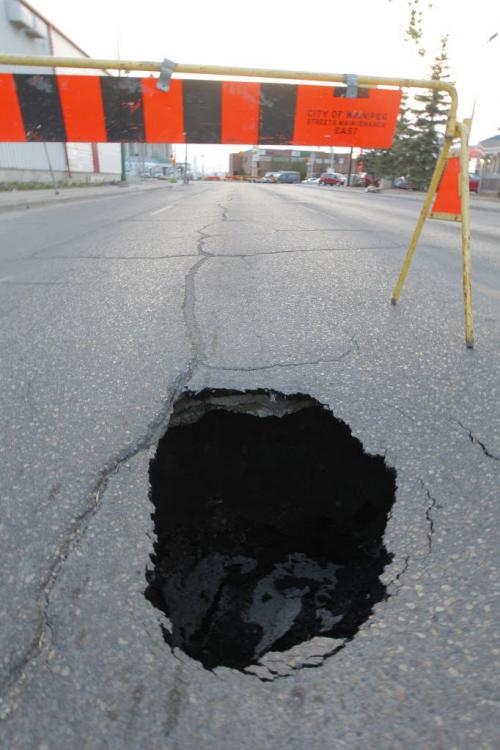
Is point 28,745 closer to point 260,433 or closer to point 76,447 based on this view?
point 76,447

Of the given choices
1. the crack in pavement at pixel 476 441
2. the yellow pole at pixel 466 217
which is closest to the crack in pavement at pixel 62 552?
the crack in pavement at pixel 476 441

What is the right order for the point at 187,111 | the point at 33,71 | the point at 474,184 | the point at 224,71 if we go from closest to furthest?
the point at 224,71 → the point at 187,111 → the point at 33,71 → the point at 474,184

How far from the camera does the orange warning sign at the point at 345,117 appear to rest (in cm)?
377

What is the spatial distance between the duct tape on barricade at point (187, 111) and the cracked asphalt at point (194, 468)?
1.25 meters

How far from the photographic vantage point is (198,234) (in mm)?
7852

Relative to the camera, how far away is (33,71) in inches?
797

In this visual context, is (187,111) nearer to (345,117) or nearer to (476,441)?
(345,117)

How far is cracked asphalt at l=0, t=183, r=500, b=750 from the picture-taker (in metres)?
1.10

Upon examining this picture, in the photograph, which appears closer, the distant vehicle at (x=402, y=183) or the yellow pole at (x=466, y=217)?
the yellow pole at (x=466, y=217)

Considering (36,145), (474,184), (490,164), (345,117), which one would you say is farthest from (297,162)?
(345,117)

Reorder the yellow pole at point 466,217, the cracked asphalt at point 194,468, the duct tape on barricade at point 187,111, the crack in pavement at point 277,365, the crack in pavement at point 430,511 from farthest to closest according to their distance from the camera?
1. the duct tape on barricade at point 187,111
2. the yellow pole at point 466,217
3. the crack in pavement at point 277,365
4. the crack in pavement at point 430,511
5. the cracked asphalt at point 194,468

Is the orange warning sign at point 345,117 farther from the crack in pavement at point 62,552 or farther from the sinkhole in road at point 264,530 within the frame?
the sinkhole in road at point 264,530

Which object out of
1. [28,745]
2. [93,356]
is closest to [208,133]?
[93,356]

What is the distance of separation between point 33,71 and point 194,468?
23748 mm
